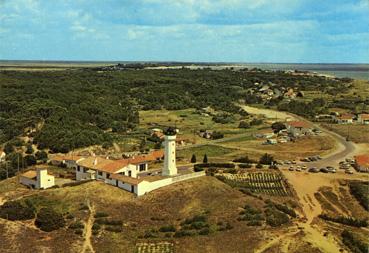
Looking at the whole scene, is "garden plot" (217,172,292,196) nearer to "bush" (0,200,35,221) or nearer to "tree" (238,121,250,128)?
"bush" (0,200,35,221)

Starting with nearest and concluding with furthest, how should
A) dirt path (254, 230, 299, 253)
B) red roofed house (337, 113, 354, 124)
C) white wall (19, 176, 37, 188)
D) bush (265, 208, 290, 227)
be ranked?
dirt path (254, 230, 299, 253) → bush (265, 208, 290, 227) → white wall (19, 176, 37, 188) → red roofed house (337, 113, 354, 124)

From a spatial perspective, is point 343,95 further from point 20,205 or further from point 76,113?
point 20,205

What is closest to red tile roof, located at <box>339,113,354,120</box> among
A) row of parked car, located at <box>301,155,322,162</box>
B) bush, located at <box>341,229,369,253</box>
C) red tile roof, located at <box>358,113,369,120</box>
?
red tile roof, located at <box>358,113,369,120</box>

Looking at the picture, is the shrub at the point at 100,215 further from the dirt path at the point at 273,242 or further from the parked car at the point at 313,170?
the parked car at the point at 313,170

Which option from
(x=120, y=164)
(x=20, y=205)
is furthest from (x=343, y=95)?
(x=20, y=205)

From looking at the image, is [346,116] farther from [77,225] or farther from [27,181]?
[77,225]

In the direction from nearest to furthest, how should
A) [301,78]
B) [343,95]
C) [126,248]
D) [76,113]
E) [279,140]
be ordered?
1. [126,248]
2. [279,140]
3. [76,113]
4. [343,95]
5. [301,78]

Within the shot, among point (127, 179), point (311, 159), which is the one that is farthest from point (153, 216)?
point (311, 159)
